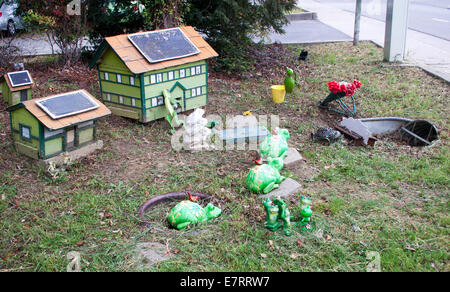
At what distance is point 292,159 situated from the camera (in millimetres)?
4910

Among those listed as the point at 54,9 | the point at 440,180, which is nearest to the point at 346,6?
the point at 54,9

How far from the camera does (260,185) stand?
13.5 feet

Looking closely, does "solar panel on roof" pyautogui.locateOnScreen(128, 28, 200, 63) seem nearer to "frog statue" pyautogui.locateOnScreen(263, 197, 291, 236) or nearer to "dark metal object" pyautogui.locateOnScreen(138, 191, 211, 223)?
"dark metal object" pyautogui.locateOnScreen(138, 191, 211, 223)

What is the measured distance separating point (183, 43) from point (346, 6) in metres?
17.6

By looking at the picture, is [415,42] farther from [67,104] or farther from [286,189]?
[67,104]

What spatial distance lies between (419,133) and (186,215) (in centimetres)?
393

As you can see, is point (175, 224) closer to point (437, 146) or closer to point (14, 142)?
point (14, 142)

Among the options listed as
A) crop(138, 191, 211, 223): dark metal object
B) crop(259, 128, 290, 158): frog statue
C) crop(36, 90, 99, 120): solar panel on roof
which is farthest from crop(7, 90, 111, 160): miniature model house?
crop(259, 128, 290, 158): frog statue

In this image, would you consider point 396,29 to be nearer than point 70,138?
No

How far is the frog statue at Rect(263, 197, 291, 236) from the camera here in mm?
3578

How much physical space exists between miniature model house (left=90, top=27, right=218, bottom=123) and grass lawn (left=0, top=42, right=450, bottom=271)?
1.02 feet

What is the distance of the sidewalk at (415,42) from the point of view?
29.8 ft
